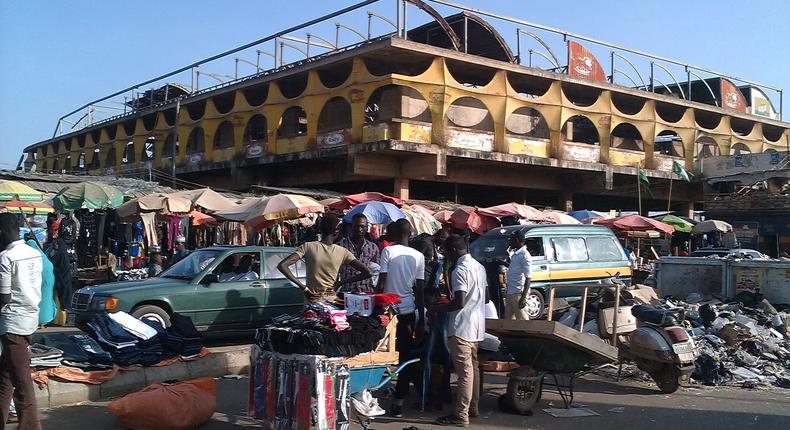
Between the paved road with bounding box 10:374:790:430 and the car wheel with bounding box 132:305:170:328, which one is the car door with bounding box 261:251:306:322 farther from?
the paved road with bounding box 10:374:790:430

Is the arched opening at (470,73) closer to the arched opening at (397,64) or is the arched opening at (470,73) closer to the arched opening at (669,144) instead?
the arched opening at (397,64)

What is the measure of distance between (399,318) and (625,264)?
9696 millimetres

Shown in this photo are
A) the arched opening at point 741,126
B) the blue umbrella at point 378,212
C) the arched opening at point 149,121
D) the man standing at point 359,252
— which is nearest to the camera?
the man standing at point 359,252

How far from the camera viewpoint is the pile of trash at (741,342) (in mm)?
8570

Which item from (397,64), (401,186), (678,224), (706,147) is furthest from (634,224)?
Result: (706,147)

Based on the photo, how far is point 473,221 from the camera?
18000 mm

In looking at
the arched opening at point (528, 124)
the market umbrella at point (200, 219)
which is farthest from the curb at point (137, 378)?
the arched opening at point (528, 124)

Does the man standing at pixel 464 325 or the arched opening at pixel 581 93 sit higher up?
the arched opening at pixel 581 93

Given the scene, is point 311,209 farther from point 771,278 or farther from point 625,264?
point 771,278

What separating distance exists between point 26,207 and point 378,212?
26.5ft

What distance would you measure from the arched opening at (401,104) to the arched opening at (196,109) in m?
13.1

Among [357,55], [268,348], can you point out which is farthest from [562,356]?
[357,55]

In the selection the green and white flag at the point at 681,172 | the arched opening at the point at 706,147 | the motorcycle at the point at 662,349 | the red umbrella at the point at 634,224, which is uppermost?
the arched opening at the point at 706,147

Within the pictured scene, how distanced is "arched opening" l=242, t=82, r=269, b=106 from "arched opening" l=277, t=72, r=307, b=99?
810mm
